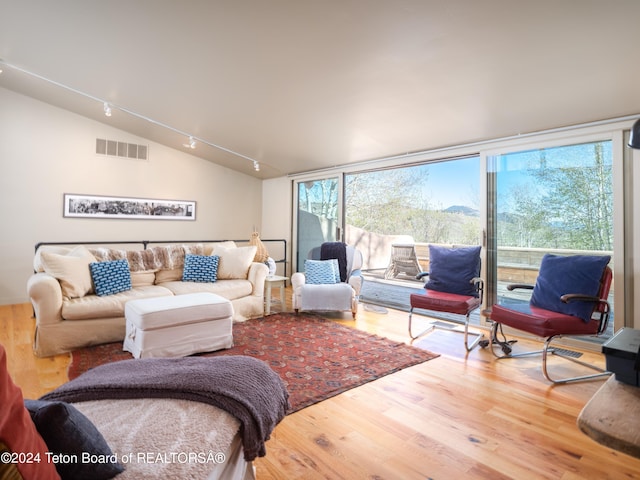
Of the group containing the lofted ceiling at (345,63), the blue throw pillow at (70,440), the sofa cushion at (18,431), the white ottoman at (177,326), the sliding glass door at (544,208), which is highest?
the lofted ceiling at (345,63)

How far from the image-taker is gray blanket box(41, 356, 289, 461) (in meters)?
Result: 1.18

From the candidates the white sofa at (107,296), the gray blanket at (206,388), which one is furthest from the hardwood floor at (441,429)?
the gray blanket at (206,388)

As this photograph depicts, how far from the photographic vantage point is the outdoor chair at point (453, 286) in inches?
131

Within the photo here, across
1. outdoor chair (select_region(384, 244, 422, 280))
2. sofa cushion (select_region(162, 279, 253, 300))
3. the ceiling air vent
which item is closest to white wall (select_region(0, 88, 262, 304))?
the ceiling air vent

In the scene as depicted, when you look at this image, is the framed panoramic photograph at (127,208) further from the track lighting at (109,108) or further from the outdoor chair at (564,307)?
the outdoor chair at (564,307)

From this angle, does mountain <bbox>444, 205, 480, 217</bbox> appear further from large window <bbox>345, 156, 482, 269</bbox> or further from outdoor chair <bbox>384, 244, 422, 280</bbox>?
outdoor chair <bbox>384, 244, 422, 280</bbox>

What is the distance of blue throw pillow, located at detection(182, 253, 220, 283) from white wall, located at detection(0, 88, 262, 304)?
7.06 feet

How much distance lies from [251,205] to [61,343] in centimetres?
458

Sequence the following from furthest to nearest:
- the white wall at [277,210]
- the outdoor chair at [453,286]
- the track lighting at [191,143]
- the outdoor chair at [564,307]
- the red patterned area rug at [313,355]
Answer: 1. the white wall at [277,210]
2. the track lighting at [191,143]
3. the outdoor chair at [453,286]
4. the outdoor chair at [564,307]
5. the red patterned area rug at [313,355]

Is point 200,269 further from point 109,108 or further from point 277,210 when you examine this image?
point 277,210

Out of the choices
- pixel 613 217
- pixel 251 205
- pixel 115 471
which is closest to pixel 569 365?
pixel 613 217

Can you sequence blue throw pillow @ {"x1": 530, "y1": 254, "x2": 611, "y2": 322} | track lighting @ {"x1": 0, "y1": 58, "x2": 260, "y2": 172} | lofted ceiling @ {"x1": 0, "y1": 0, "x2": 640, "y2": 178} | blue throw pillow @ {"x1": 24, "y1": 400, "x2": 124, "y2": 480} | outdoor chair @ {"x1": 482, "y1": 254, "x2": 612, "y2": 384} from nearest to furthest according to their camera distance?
blue throw pillow @ {"x1": 24, "y1": 400, "x2": 124, "y2": 480}, lofted ceiling @ {"x1": 0, "y1": 0, "x2": 640, "y2": 178}, outdoor chair @ {"x1": 482, "y1": 254, "x2": 612, "y2": 384}, blue throw pillow @ {"x1": 530, "y1": 254, "x2": 611, "y2": 322}, track lighting @ {"x1": 0, "y1": 58, "x2": 260, "y2": 172}

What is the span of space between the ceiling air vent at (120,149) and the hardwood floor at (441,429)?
3.59 meters

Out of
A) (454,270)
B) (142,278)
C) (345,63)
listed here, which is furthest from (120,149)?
(454,270)
